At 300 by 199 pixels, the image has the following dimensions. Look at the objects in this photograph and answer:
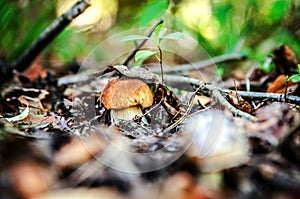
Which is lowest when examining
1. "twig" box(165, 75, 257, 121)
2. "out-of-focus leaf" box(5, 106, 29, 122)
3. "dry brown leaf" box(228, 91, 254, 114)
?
"dry brown leaf" box(228, 91, 254, 114)

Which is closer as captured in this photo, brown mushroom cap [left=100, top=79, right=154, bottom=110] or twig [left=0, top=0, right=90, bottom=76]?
brown mushroom cap [left=100, top=79, right=154, bottom=110]

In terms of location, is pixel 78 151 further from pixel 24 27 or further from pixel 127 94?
pixel 24 27

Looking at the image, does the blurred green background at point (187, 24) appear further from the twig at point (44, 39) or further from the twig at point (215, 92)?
the twig at point (215, 92)

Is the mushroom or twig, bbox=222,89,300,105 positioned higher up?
the mushroom

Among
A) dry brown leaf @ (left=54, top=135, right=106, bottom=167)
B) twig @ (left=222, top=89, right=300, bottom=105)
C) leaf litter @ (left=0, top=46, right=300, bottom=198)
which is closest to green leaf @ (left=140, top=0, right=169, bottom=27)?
twig @ (left=222, top=89, right=300, bottom=105)

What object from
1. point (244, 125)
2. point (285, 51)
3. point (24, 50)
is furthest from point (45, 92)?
point (285, 51)

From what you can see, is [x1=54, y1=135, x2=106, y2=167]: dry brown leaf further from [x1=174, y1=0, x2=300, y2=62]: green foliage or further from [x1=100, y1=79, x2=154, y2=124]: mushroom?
[x1=174, y1=0, x2=300, y2=62]: green foliage

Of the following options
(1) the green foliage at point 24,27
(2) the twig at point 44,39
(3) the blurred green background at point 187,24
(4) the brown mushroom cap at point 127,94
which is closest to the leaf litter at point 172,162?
(4) the brown mushroom cap at point 127,94
